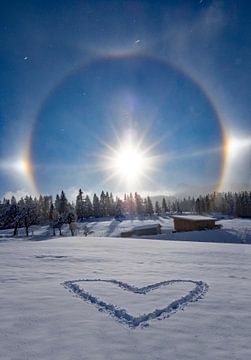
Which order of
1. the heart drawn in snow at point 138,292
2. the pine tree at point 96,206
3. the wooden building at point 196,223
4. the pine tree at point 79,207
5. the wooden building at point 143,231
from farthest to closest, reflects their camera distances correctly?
the pine tree at point 96,206 → the pine tree at point 79,207 → the wooden building at point 143,231 → the wooden building at point 196,223 → the heart drawn in snow at point 138,292

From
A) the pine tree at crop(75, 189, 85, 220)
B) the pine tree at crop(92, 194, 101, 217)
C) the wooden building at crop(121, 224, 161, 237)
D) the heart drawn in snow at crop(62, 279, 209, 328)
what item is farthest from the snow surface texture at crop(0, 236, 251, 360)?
the pine tree at crop(92, 194, 101, 217)

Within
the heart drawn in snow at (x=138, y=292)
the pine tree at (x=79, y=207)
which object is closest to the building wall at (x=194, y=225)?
the heart drawn in snow at (x=138, y=292)

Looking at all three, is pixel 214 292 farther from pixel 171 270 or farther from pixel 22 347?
pixel 22 347

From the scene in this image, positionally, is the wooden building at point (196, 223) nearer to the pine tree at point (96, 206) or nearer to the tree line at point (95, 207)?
the tree line at point (95, 207)

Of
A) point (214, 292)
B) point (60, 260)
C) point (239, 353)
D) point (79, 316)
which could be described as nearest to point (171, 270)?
point (214, 292)

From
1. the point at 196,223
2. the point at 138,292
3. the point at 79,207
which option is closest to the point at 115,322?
the point at 138,292

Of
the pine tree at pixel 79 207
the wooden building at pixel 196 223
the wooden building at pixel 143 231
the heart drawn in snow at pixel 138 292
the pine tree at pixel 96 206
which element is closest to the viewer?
the heart drawn in snow at pixel 138 292

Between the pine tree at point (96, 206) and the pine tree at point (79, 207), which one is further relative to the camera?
the pine tree at point (96, 206)
